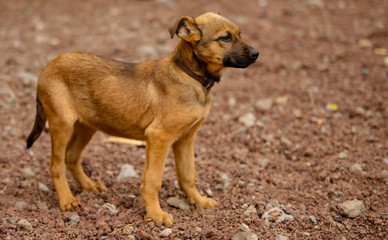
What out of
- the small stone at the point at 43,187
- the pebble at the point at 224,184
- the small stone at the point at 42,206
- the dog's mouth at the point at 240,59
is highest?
the dog's mouth at the point at 240,59

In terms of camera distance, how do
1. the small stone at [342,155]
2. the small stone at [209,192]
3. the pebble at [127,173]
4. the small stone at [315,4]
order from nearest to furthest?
the small stone at [209,192] → the pebble at [127,173] → the small stone at [342,155] → the small stone at [315,4]

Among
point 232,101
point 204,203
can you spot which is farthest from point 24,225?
point 232,101

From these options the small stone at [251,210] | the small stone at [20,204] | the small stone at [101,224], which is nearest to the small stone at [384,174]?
the small stone at [251,210]

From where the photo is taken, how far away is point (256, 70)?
9.50m

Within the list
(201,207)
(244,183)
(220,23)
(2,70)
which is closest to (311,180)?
(244,183)

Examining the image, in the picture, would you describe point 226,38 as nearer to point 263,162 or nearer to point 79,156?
point 263,162

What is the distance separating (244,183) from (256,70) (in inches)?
173

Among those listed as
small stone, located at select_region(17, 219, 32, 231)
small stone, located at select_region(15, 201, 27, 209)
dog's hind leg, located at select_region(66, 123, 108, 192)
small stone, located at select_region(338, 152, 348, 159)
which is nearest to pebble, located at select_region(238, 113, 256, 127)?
small stone, located at select_region(338, 152, 348, 159)

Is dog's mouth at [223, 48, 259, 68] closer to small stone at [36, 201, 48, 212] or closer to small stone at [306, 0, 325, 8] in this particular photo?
small stone at [36, 201, 48, 212]

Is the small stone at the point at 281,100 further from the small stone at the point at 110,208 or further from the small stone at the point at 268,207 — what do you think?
the small stone at the point at 110,208

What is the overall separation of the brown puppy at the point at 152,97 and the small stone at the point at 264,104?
122 inches

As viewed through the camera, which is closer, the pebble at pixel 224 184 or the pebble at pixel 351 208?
the pebble at pixel 351 208

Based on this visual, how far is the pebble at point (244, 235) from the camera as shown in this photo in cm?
426

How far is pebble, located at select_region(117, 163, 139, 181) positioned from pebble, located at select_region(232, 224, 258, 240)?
215cm
